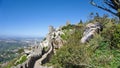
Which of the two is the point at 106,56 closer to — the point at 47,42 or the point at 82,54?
the point at 82,54

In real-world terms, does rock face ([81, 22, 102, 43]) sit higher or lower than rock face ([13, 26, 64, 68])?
higher

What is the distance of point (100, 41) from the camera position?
15141mm

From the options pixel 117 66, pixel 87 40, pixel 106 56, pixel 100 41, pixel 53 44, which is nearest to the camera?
pixel 117 66

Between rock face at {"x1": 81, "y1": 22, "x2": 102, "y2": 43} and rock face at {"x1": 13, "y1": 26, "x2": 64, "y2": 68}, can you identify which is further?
rock face at {"x1": 13, "y1": 26, "x2": 64, "y2": 68}

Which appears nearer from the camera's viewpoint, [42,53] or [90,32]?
[90,32]

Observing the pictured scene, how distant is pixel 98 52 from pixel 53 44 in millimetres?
6590

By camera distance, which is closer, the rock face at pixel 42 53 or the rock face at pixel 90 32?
the rock face at pixel 90 32

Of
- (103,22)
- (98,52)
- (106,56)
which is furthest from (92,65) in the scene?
(103,22)

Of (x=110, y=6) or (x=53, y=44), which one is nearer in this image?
(x=110, y=6)

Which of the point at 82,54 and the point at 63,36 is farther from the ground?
the point at 63,36

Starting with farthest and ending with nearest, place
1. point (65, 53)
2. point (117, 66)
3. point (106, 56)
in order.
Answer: point (65, 53)
point (106, 56)
point (117, 66)

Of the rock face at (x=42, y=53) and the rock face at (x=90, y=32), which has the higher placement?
the rock face at (x=90, y=32)

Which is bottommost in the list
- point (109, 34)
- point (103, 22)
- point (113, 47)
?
point (113, 47)

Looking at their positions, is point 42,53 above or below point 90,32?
below
